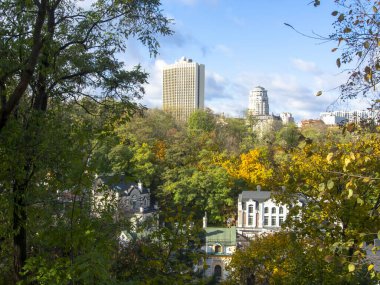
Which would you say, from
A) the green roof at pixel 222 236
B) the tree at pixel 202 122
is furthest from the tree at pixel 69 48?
the tree at pixel 202 122

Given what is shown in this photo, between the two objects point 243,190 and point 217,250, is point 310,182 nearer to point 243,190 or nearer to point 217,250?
point 217,250

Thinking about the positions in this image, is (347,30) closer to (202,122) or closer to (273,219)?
(273,219)

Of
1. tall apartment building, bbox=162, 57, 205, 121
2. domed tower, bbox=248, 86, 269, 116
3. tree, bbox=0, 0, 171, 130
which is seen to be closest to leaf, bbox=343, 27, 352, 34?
tree, bbox=0, 0, 171, 130

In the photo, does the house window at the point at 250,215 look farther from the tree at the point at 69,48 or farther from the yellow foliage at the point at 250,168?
the tree at the point at 69,48

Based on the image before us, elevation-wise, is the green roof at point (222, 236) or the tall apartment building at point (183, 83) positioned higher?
the tall apartment building at point (183, 83)

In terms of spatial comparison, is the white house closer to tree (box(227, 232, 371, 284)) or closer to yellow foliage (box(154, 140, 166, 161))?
yellow foliage (box(154, 140, 166, 161))

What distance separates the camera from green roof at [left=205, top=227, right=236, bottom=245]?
25703 millimetres

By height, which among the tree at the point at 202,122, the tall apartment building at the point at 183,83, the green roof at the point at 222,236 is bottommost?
the green roof at the point at 222,236

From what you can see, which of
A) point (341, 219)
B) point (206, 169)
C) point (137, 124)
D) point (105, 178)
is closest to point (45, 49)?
point (105, 178)

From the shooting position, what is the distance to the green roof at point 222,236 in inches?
1012

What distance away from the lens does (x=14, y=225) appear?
5383 mm

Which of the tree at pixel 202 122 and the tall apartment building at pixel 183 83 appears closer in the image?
the tree at pixel 202 122

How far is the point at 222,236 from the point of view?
2603cm

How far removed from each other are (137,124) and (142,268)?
111 ft
